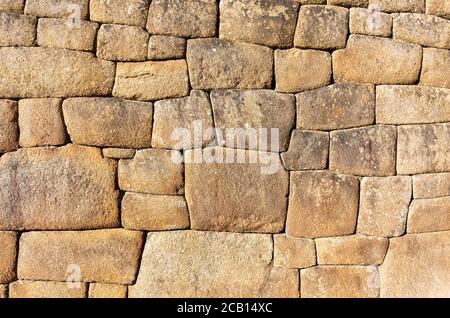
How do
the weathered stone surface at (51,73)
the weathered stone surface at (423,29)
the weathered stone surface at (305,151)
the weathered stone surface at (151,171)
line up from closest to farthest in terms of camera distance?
the weathered stone surface at (51,73)
the weathered stone surface at (151,171)
the weathered stone surface at (305,151)
the weathered stone surface at (423,29)

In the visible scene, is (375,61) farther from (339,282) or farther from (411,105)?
(339,282)

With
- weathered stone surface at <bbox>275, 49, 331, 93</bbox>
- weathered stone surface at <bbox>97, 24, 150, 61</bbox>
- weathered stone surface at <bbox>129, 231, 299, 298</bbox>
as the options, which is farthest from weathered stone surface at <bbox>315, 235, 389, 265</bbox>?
weathered stone surface at <bbox>97, 24, 150, 61</bbox>

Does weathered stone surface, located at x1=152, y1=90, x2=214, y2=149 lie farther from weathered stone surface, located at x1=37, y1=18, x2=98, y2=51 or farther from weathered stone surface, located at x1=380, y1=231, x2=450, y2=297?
weathered stone surface, located at x1=380, y1=231, x2=450, y2=297

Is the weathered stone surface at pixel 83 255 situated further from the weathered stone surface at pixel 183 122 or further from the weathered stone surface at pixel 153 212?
the weathered stone surface at pixel 183 122

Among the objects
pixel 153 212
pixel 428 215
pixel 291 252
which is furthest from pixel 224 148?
pixel 428 215

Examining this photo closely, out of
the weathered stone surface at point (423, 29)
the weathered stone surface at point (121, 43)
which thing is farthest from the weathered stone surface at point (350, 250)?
the weathered stone surface at point (121, 43)

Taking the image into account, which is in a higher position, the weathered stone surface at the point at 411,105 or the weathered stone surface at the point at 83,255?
the weathered stone surface at the point at 411,105

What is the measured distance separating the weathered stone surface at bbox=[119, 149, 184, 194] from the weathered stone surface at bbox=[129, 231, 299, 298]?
1.14ft

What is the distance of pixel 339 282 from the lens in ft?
9.70

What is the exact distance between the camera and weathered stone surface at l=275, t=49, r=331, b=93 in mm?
2922

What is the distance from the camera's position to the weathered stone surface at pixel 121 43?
2.78m

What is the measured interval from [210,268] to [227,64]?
4.76ft

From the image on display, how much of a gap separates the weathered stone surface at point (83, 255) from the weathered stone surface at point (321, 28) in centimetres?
183

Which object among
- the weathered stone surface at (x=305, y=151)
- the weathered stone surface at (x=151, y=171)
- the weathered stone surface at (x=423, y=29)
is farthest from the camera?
the weathered stone surface at (x=423, y=29)
